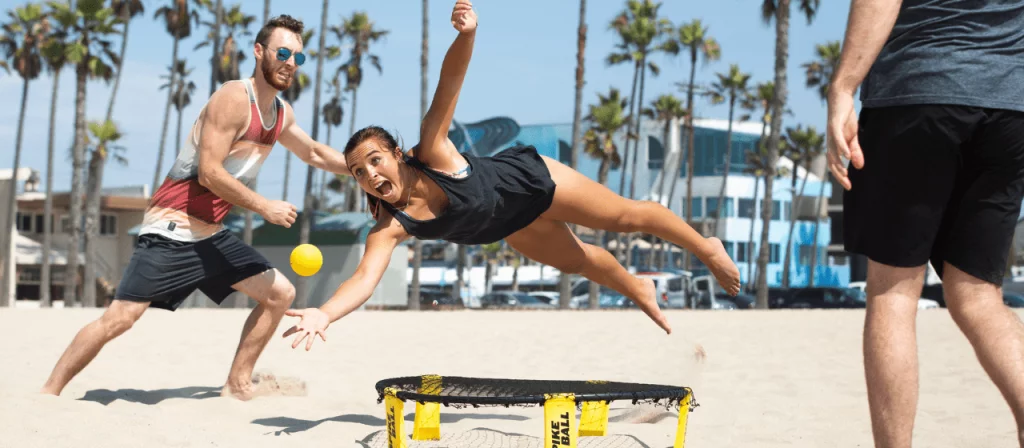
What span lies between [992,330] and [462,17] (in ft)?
7.39

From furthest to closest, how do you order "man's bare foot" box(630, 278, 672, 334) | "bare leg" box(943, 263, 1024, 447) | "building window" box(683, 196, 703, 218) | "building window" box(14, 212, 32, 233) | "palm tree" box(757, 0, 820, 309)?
"building window" box(683, 196, 703, 218) < "building window" box(14, 212, 32, 233) < "palm tree" box(757, 0, 820, 309) < "man's bare foot" box(630, 278, 672, 334) < "bare leg" box(943, 263, 1024, 447)

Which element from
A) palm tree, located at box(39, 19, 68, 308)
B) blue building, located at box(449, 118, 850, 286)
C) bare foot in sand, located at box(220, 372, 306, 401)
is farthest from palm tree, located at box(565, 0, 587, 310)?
blue building, located at box(449, 118, 850, 286)

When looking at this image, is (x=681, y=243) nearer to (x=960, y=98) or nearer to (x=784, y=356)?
(x=960, y=98)

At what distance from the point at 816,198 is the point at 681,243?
69.2m

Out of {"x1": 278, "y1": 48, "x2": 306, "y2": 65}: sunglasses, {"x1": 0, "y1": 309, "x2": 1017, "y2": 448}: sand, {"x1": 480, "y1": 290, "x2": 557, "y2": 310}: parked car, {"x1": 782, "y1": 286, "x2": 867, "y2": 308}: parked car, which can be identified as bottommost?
{"x1": 480, "y1": 290, "x2": 557, "y2": 310}: parked car

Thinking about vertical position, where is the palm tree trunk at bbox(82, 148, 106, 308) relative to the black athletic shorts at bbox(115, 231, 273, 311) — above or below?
below

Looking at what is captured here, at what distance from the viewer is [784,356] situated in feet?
31.1

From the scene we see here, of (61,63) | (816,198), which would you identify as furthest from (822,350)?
(816,198)

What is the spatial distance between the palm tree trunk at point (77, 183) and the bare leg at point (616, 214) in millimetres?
30716

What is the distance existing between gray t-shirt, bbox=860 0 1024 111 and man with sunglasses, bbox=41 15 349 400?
10.8 feet

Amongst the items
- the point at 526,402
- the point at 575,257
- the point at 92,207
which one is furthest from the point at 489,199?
the point at 92,207

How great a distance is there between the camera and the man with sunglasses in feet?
17.3

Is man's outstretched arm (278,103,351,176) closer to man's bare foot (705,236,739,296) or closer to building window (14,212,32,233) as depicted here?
man's bare foot (705,236,739,296)

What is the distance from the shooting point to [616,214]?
4730 millimetres
